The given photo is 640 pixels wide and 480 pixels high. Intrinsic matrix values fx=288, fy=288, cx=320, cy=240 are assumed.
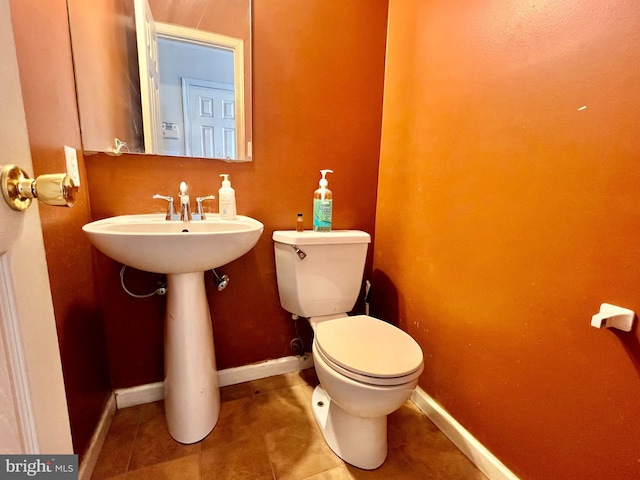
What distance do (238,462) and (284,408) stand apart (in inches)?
10.9

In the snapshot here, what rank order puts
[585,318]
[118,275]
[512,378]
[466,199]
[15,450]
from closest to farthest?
1. [15,450]
2. [585,318]
3. [512,378]
4. [466,199]
5. [118,275]

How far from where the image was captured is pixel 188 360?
3.32 feet

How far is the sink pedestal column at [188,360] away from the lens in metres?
0.99

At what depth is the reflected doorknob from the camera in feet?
1.06

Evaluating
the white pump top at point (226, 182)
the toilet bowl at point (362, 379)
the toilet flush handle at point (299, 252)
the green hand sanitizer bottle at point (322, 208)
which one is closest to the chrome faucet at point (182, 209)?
the white pump top at point (226, 182)

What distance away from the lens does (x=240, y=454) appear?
1004mm

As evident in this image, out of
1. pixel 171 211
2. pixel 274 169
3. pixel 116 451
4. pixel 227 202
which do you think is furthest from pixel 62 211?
pixel 116 451

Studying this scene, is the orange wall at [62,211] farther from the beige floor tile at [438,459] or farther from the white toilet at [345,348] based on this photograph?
the beige floor tile at [438,459]

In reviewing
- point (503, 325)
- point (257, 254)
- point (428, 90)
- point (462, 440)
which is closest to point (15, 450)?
point (257, 254)

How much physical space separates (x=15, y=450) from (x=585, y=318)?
1063mm

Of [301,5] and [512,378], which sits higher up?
[301,5]

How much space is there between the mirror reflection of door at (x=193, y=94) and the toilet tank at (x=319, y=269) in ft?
1.47

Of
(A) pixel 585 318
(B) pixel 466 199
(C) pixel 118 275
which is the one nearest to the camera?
(A) pixel 585 318

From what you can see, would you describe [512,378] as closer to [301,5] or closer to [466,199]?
[466,199]
